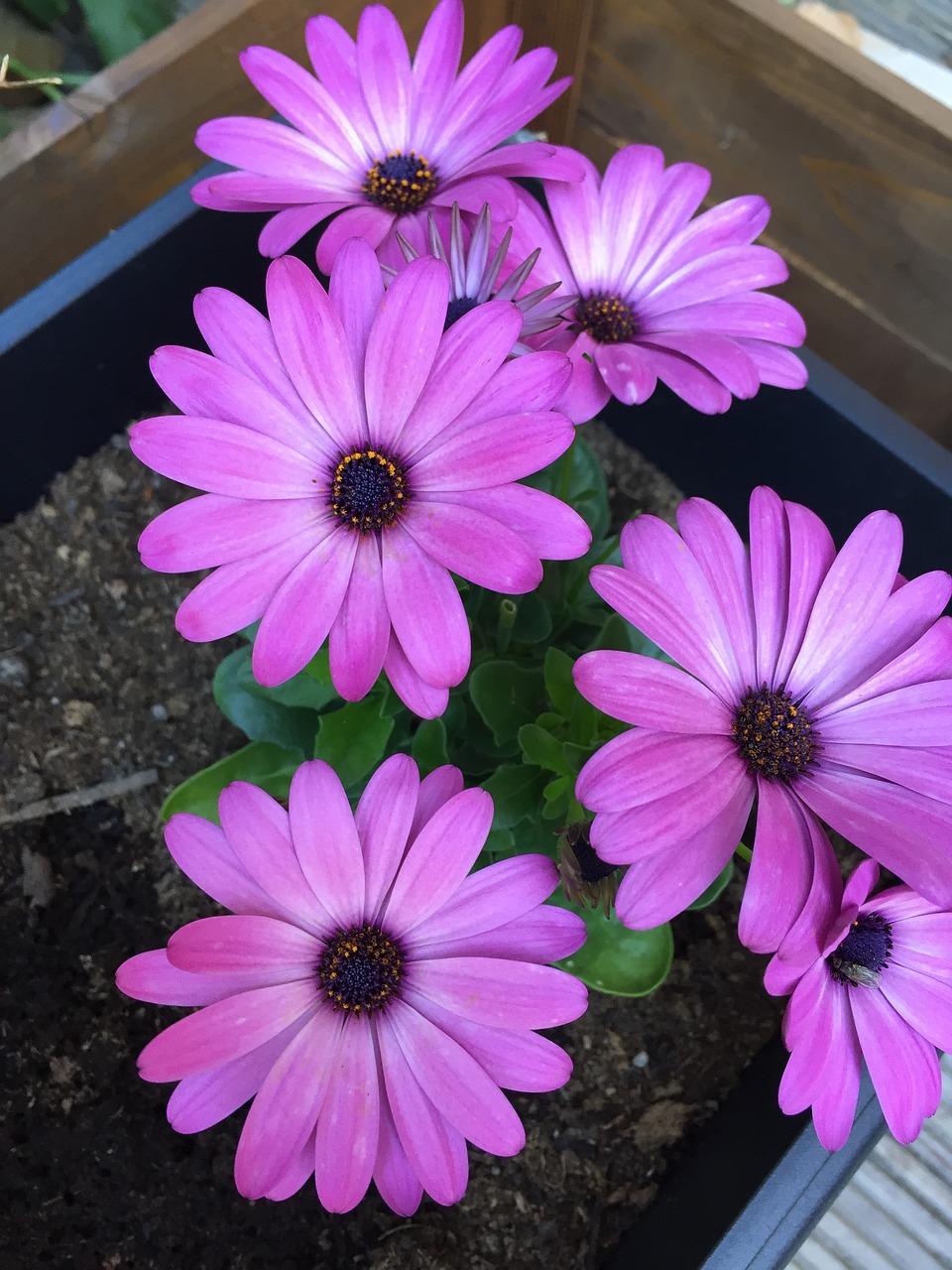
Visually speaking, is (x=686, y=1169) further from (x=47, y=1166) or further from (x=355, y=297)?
(x=355, y=297)

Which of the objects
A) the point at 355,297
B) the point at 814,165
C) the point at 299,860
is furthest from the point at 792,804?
the point at 814,165

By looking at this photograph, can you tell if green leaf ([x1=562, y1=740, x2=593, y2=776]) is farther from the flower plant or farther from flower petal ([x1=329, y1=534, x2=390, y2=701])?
flower petal ([x1=329, y1=534, x2=390, y2=701])

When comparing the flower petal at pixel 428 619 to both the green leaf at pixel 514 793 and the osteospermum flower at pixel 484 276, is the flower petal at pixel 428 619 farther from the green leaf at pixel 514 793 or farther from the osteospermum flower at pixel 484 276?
the green leaf at pixel 514 793

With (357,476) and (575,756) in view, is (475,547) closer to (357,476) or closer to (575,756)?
(357,476)

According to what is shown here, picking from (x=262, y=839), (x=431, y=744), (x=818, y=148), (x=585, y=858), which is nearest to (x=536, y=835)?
(x=431, y=744)

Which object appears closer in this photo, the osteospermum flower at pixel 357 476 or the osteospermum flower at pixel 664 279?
the osteospermum flower at pixel 357 476

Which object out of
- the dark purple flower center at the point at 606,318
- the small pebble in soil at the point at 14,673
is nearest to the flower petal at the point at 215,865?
the dark purple flower center at the point at 606,318
